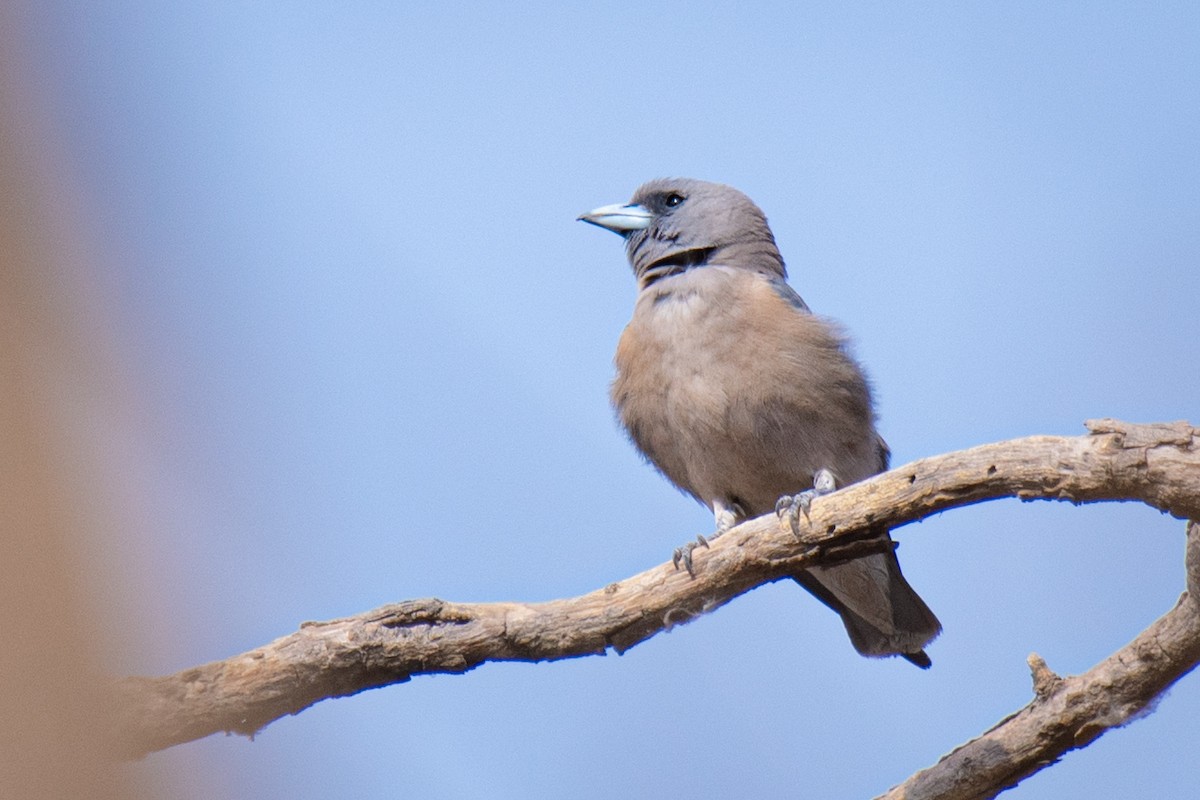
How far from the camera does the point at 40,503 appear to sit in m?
1.13

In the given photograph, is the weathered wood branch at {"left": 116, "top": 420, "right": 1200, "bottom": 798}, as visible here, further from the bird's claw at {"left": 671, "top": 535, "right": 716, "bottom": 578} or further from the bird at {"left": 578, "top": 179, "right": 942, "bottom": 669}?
the bird at {"left": 578, "top": 179, "right": 942, "bottom": 669}

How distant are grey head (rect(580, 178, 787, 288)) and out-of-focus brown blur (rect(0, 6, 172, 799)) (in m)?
5.08

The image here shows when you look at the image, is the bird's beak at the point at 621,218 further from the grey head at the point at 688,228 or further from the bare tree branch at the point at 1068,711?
the bare tree branch at the point at 1068,711

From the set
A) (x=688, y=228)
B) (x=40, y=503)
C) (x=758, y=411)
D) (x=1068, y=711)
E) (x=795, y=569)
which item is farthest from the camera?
(x=688, y=228)

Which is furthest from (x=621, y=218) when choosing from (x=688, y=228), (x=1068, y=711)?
(x=1068, y=711)

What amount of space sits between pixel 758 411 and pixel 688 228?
139cm

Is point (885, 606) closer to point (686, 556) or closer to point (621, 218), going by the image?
point (686, 556)

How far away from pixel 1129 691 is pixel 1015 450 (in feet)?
2.84

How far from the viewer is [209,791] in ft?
4.52

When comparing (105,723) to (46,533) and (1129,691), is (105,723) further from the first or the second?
(1129,691)

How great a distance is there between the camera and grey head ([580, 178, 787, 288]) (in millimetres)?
6270

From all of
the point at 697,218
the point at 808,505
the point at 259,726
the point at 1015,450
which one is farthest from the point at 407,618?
the point at 697,218

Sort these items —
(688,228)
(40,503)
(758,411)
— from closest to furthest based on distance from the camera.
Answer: (40,503)
(758,411)
(688,228)

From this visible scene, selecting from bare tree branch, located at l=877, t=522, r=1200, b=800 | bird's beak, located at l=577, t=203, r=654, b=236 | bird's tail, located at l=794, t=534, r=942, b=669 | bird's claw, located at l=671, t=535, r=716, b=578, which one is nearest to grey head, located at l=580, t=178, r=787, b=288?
bird's beak, located at l=577, t=203, r=654, b=236
